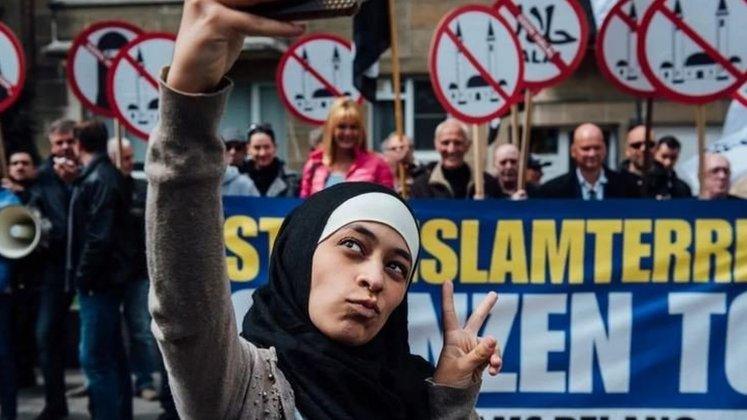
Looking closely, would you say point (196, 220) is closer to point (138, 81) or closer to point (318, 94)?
point (138, 81)

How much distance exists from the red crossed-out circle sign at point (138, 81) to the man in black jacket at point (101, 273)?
5.23 ft

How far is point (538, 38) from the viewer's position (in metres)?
7.12

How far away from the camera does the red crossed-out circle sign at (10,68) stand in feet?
27.8

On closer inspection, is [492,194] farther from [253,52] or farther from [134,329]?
[253,52]

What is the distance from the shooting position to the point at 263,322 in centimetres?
196

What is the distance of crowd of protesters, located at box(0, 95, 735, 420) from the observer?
6.67 metres

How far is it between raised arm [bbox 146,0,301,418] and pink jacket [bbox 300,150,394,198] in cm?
440

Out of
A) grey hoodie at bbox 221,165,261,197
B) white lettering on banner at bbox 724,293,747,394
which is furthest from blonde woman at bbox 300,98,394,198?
white lettering on banner at bbox 724,293,747,394

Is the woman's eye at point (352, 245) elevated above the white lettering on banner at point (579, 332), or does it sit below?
above

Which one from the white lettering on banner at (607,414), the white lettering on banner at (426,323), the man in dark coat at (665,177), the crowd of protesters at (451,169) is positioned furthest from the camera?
the man in dark coat at (665,177)

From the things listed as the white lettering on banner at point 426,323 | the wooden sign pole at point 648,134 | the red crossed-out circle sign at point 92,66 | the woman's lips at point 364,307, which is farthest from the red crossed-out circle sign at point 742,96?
the woman's lips at point 364,307

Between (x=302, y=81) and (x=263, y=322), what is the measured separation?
25.0ft

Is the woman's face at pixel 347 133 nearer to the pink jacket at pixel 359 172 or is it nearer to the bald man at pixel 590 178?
the pink jacket at pixel 359 172

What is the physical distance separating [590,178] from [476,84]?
2.79ft
